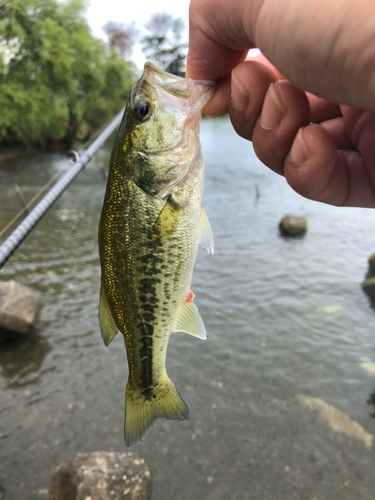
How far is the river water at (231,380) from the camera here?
12.5ft

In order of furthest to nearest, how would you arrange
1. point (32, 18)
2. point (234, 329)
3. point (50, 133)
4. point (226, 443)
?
point (50, 133) < point (32, 18) < point (234, 329) < point (226, 443)

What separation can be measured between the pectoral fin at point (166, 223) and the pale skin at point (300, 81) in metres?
0.58

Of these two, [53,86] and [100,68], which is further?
[100,68]

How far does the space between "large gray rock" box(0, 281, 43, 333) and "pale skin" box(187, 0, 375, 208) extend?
499cm

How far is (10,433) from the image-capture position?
423 centimetres

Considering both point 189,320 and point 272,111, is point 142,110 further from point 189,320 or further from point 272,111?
point 189,320

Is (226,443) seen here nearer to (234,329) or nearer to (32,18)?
(234,329)

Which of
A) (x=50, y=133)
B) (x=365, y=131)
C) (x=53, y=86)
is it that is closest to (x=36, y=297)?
(x=365, y=131)

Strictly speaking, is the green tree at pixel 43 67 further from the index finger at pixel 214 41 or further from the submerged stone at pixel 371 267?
the index finger at pixel 214 41

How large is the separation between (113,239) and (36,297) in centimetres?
499

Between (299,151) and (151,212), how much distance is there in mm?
780

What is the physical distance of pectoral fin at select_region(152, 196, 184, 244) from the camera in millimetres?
1688

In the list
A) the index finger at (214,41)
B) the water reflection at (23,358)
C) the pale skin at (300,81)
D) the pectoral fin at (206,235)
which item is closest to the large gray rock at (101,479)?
the water reflection at (23,358)

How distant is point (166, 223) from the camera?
1.69m
